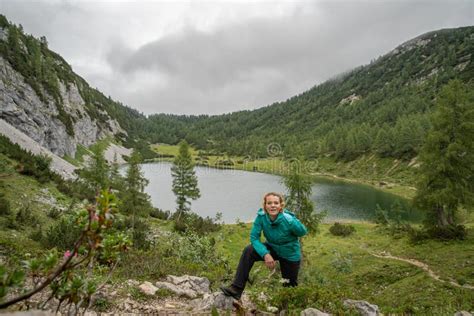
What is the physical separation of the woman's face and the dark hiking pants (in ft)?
2.52

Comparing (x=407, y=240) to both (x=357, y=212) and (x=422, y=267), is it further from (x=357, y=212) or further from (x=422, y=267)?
(x=357, y=212)

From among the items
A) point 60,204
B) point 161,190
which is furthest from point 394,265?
point 161,190

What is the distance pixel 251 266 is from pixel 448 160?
1869 cm

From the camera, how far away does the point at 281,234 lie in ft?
17.2

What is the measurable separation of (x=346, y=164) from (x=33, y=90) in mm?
82920

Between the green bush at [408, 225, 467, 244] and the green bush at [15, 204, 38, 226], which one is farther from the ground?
the green bush at [15, 204, 38, 226]

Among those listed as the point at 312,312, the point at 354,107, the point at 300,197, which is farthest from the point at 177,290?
the point at 354,107

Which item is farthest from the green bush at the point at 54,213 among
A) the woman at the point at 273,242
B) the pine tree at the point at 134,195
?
the woman at the point at 273,242

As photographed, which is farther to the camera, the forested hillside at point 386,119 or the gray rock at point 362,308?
the forested hillside at point 386,119

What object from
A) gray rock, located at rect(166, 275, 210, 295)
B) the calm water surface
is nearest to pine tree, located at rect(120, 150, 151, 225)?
the calm water surface

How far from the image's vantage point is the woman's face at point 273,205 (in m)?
5.21

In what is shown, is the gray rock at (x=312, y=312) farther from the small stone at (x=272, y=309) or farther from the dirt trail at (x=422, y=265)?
the dirt trail at (x=422, y=265)

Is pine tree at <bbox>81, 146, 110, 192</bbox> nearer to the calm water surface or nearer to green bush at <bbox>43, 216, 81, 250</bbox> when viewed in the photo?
green bush at <bbox>43, 216, 81, 250</bbox>

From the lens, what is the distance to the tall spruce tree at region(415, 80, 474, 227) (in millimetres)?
18156
